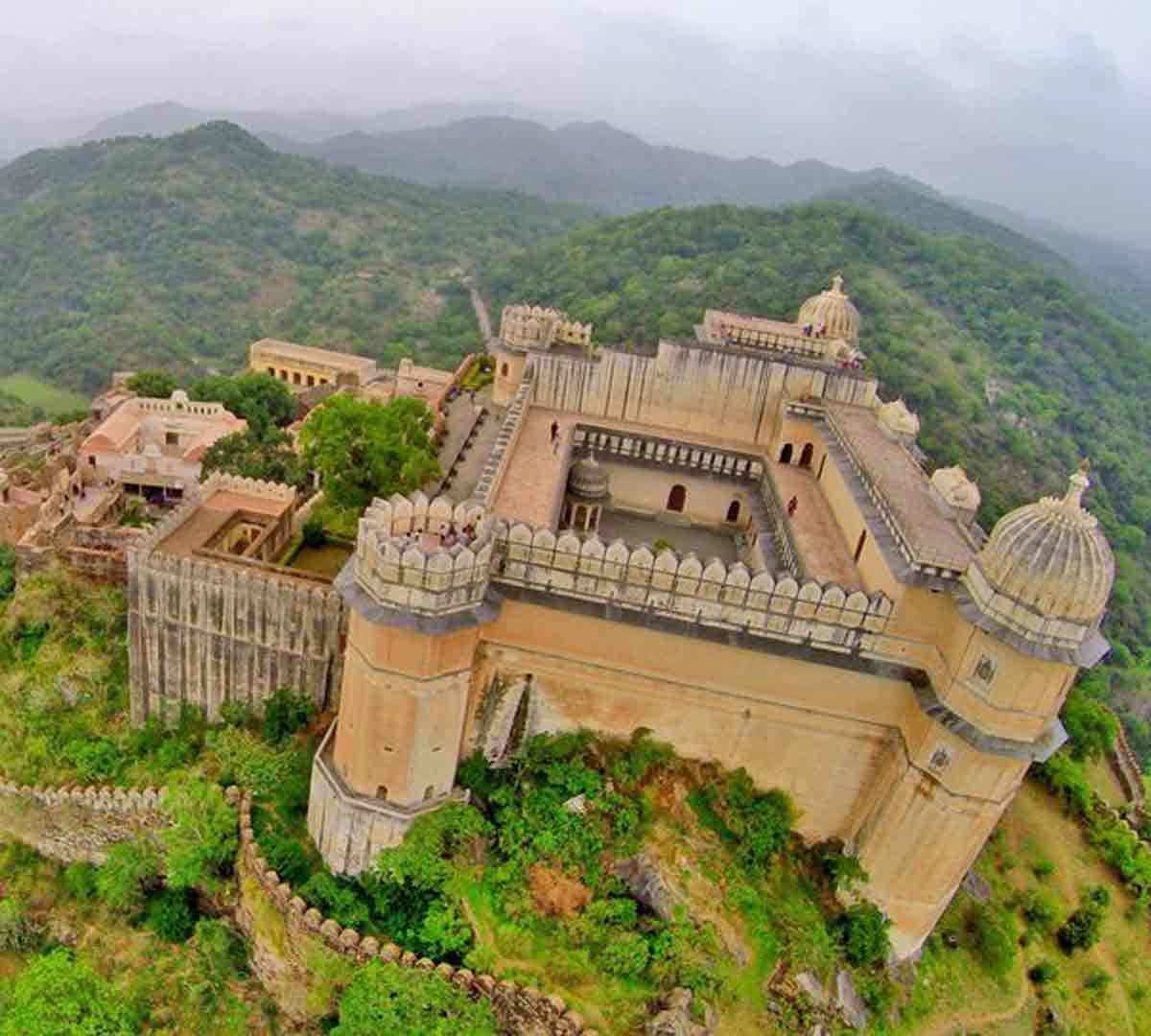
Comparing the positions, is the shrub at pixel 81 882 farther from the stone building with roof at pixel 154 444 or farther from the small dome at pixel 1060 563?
the small dome at pixel 1060 563

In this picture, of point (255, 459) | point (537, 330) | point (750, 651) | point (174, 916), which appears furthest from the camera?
point (255, 459)

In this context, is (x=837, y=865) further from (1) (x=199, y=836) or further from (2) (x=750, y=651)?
(1) (x=199, y=836)

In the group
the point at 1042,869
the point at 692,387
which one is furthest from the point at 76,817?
the point at 1042,869

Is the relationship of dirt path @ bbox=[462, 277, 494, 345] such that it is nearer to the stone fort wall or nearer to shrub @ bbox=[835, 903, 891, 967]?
the stone fort wall

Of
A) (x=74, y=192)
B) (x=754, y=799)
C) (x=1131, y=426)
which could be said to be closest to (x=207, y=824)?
(x=754, y=799)

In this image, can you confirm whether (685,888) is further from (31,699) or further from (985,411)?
(985,411)
